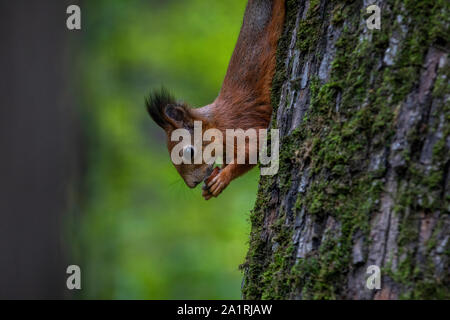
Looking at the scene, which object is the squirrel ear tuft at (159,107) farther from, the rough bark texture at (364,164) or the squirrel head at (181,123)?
the rough bark texture at (364,164)

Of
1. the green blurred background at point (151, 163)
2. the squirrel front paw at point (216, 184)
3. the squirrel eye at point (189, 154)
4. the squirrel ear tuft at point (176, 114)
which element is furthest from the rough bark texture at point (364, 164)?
the green blurred background at point (151, 163)

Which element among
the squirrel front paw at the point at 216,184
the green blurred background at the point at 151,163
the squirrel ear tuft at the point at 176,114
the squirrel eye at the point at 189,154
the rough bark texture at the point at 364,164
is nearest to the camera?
the rough bark texture at the point at 364,164

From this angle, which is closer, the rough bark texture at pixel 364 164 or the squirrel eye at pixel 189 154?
the rough bark texture at pixel 364 164

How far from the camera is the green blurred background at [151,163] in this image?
20.6 ft

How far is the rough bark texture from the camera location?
164 centimetres

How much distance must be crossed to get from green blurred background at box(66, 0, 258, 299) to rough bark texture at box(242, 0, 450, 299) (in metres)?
4.18

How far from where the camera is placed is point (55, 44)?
3301mm

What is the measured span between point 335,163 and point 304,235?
0.31 meters

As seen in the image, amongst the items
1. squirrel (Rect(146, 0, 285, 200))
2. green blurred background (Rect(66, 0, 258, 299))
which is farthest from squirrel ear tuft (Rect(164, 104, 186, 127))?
green blurred background (Rect(66, 0, 258, 299))

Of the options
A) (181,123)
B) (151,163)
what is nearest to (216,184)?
(181,123)

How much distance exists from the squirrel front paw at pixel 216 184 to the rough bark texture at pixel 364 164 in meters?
1.17

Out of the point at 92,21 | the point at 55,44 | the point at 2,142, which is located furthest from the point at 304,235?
the point at 92,21

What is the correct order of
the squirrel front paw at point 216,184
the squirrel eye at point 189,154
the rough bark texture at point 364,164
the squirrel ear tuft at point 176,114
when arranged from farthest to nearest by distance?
the squirrel ear tuft at point 176,114 < the squirrel eye at point 189,154 < the squirrel front paw at point 216,184 < the rough bark texture at point 364,164

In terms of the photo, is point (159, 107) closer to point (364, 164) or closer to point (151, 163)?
point (364, 164)
